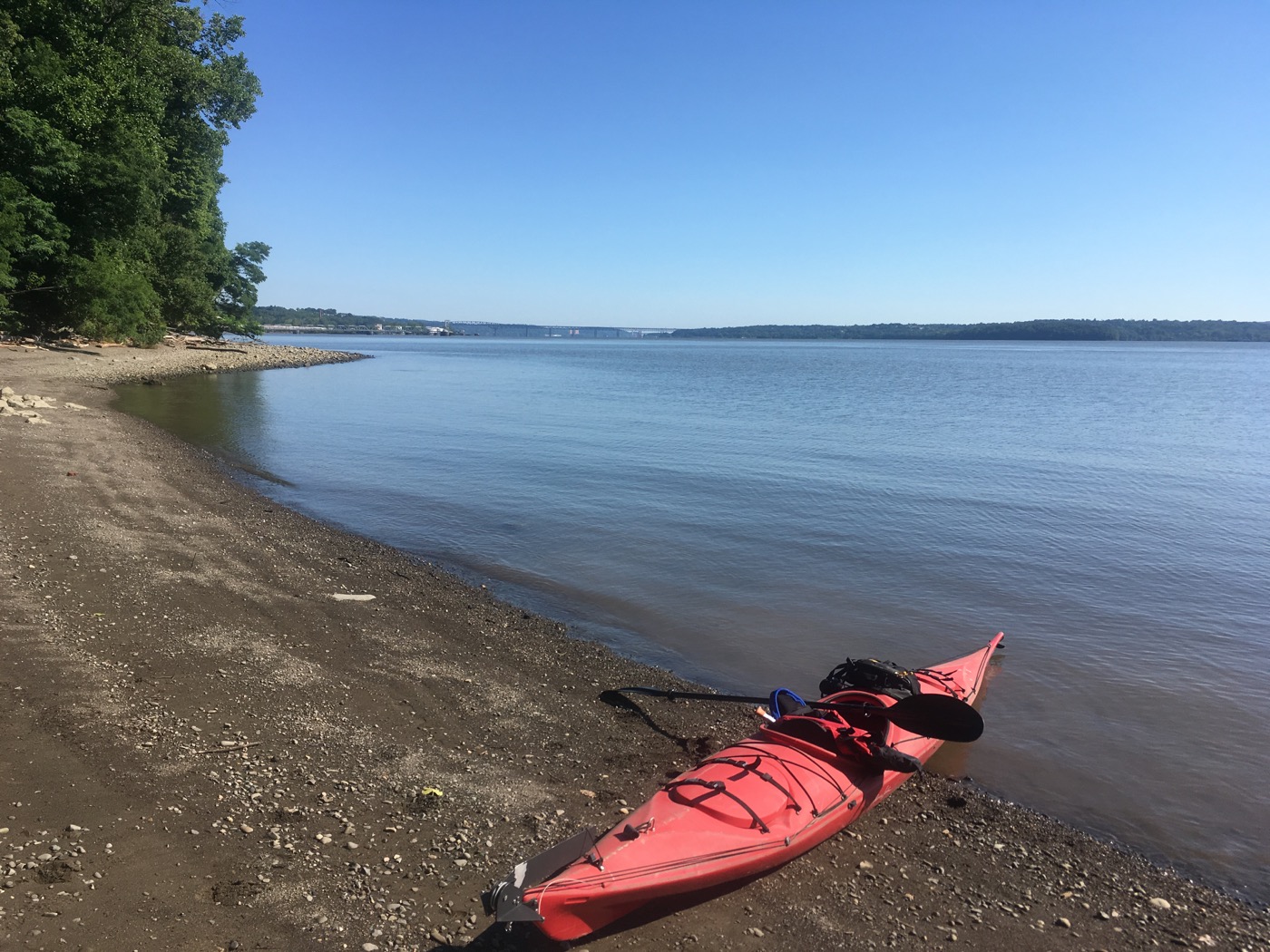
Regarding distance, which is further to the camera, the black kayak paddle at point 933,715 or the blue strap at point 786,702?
the blue strap at point 786,702

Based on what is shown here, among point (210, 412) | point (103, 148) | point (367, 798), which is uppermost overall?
point (103, 148)

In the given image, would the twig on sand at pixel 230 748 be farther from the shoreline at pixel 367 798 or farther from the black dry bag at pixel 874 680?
the black dry bag at pixel 874 680

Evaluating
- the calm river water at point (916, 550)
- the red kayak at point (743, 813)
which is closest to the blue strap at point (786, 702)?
the red kayak at point (743, 813)

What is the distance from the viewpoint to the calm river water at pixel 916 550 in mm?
7297

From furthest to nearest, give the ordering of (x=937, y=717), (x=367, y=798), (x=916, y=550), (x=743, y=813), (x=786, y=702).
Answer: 1. (x=916, y=550)
2. (x=786, y=702)
3. (x=937, y=717)
4. (x=367, y=798)
5. (x=743, y=813)

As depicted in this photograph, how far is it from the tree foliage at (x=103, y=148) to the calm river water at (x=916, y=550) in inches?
264

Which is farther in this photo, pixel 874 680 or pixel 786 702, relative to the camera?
pixel 874 680

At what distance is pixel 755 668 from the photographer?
893 cm

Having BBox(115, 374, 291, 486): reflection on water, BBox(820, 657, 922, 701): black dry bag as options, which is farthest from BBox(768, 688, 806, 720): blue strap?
BBox(115, 374, 291, 486): reflection on water

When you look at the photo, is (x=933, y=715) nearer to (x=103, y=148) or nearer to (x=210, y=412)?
(x=210, y=412)

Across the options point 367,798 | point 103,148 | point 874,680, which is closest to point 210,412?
point 103,148

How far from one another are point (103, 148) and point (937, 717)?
3909cm

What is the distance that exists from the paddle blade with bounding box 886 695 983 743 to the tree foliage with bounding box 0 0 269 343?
33.8 m

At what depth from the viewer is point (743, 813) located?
5070 millimetres
